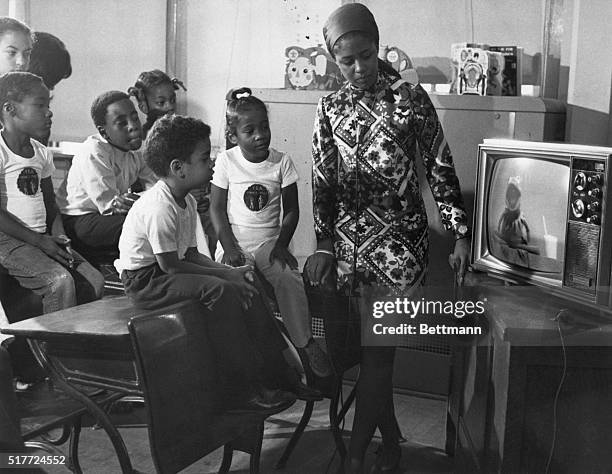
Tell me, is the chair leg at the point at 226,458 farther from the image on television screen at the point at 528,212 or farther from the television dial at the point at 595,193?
the television dial at the point at 595,193

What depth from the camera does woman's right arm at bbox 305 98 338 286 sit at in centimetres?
162

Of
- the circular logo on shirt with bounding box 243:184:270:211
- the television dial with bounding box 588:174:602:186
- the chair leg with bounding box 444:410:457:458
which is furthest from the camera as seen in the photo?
the chair leg with bounding box 444:410:457:458

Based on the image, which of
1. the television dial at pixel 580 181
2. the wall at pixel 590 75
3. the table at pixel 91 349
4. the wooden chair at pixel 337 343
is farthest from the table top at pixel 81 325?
the wall at pixel 590 75

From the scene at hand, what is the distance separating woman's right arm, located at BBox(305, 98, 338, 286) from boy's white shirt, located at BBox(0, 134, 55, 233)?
1.73ft

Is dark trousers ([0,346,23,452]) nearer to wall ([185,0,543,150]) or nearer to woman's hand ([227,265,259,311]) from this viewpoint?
woman's hand ([227,265,259,311])

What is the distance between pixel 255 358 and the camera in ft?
5.36

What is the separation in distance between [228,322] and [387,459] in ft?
1.57

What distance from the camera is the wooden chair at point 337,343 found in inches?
66.2

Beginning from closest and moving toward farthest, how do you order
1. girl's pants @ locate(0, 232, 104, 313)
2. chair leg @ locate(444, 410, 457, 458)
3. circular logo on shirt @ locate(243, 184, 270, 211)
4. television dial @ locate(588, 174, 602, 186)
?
television dial @ locate(588, 174, 602, 186), girl's pants @ locate(0, 232, 104, 313), circular logo on shirt @ locate(243, 184, 270, 211), chair leg @ locate(444, 410, 457, 458)

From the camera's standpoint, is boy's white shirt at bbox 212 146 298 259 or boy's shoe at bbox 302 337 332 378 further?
boy's shoe at bbox 302 337 332 378

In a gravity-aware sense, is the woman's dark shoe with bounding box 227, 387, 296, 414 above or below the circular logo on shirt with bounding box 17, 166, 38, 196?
below

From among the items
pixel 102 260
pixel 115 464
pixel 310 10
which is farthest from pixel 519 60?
pixel 115 464

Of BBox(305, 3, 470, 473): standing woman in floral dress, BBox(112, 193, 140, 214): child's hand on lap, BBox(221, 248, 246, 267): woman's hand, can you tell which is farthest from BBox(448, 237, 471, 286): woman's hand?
BBox(112, 193, 140, 214): child's hand on lap

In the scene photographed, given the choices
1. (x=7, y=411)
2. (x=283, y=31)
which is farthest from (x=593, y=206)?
(x=7, y=411)
